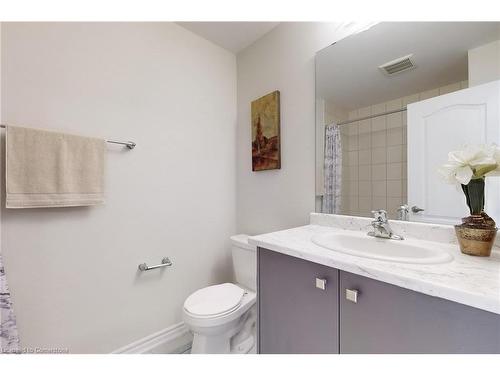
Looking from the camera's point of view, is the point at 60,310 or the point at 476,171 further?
the point at 60,310

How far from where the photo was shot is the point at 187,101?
1606 mm

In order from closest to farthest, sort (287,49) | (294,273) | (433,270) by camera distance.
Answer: (433,270), (294,273), (287,49)

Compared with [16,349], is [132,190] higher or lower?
higher

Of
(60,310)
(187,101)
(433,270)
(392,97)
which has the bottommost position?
(60,310)

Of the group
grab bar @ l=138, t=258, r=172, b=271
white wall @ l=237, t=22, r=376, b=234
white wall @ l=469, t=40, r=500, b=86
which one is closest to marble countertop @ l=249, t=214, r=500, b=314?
white wall @ l=237, t=22, r=376, b=234

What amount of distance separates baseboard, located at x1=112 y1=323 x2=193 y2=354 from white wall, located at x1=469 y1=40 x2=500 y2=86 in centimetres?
208

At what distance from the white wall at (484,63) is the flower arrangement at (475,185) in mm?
328


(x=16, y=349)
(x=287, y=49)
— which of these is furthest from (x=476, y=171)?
(x=16, y=349)

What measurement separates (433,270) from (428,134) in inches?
26.6

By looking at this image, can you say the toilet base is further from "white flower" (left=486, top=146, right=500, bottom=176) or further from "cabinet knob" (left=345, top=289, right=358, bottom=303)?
"white flower" (left=486, top=146, right=500, bottom=176)

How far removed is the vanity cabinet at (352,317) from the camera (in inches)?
21.6

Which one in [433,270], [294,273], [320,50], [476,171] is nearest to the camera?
[433,270]

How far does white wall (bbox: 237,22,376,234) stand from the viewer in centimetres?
142

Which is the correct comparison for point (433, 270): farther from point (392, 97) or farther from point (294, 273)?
point (392, 97)
